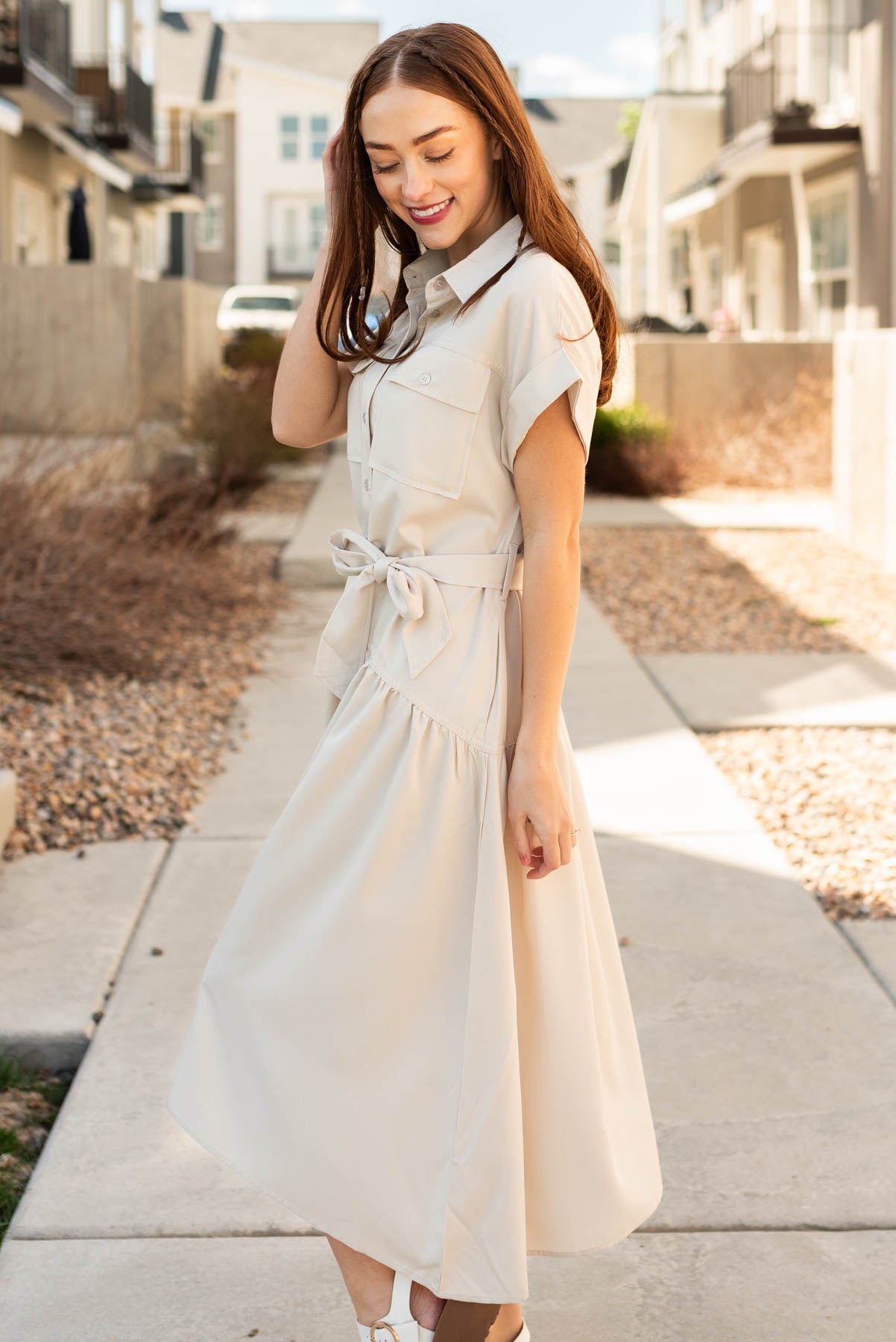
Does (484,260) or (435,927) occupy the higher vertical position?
(484,260)

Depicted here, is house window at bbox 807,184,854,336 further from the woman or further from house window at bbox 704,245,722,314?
the woman

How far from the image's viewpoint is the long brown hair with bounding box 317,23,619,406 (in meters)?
1.66

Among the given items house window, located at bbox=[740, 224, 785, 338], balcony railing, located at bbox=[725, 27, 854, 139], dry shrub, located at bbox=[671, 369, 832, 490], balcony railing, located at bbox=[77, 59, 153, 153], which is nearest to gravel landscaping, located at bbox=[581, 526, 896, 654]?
dry shrub, located at bbox=[671, 369, 832, 490]

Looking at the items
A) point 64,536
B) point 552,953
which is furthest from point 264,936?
point 64,536

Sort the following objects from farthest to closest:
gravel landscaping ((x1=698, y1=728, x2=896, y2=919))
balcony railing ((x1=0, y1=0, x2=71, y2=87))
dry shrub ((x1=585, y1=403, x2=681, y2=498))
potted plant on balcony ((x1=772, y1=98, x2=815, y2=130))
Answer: potted plant on balcony ((x1=772, y1=98, x2=815, y2=130)), balcony railing ((x1=0, y1=0, x2=71, y2=87)), dry shrub ((x1=585, y1=403, x2=681, y2=498)), gravel landscaping ((x1=698, y1=728, x2=896, y2=919))

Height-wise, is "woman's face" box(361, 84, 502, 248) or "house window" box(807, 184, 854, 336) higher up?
"house window" box(807, 184, 854, 336)

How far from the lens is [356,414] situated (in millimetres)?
1808

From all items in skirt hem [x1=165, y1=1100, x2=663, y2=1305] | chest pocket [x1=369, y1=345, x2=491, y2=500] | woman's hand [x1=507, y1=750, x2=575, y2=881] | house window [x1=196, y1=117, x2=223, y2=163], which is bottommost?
skirt hem [x1=165, y1=1100, x2=663, y2=1305]

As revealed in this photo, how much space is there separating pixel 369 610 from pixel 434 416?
0.88ft

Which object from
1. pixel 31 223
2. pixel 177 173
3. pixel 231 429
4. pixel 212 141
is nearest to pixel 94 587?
pixel 231 429

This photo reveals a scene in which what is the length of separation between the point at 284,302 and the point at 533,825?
31.7 meters

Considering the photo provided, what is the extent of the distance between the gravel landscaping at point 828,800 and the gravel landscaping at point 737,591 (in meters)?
1.61

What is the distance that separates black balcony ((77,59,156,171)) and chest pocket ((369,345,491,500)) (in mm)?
22023

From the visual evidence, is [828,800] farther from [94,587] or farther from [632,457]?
[632,457]
